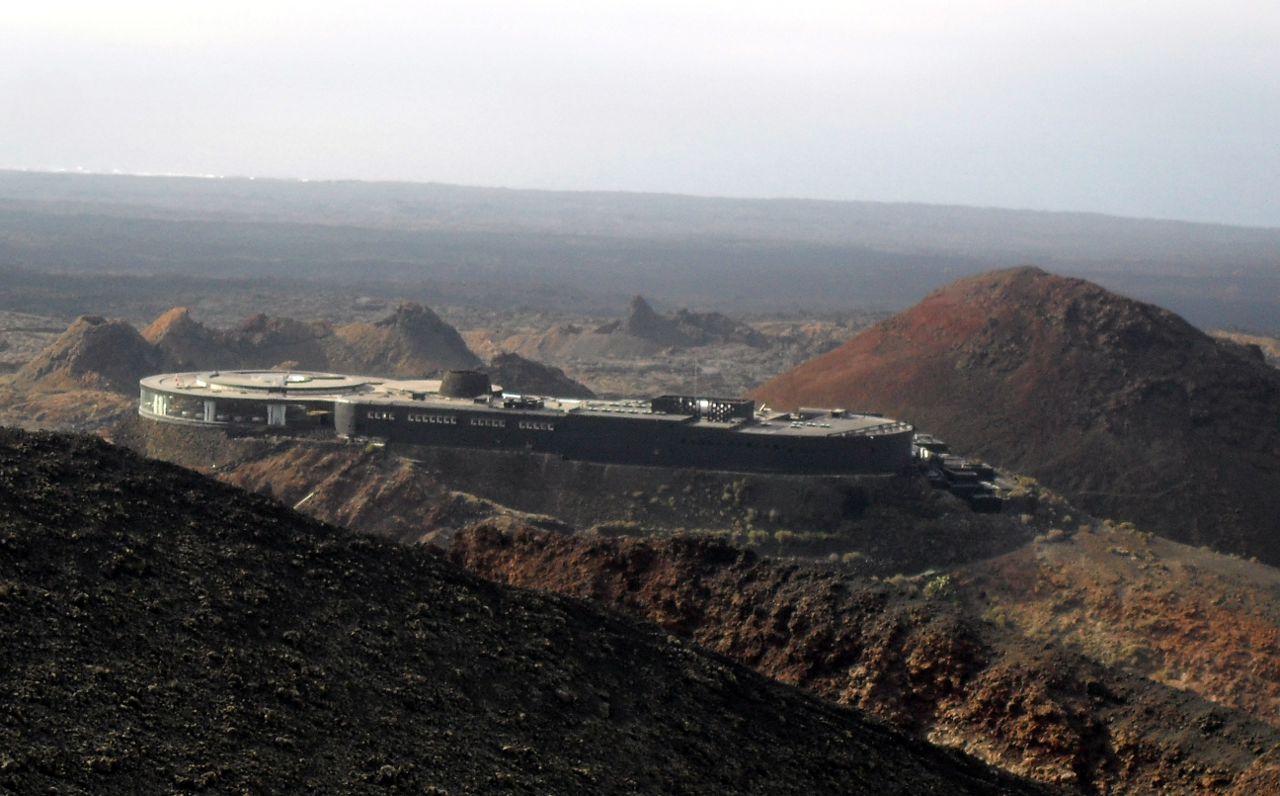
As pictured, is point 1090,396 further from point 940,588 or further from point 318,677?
point 318,677

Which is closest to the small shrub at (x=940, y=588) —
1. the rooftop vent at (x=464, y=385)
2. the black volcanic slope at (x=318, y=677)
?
the rooftop vent at (x=464, y=385)

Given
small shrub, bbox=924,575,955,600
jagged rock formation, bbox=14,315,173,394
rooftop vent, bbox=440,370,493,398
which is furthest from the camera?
jagged rock formation, bbox=14,315,173,394

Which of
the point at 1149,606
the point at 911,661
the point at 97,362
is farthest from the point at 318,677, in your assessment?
the point at 97,362

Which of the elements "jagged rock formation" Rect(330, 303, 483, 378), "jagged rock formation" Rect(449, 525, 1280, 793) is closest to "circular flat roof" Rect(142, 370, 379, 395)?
"jagged rock formation" Rect(330, 303, 483, 378)

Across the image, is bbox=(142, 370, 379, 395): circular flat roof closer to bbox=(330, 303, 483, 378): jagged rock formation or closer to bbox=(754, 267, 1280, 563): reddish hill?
bbox=(754, 267, 1280, 563): reddish hill

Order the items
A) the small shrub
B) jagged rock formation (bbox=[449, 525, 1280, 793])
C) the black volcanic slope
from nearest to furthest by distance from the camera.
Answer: the black volcanic slope, jagged rock formation (bbox=[449, 525, 1280, 793]), the small shrub

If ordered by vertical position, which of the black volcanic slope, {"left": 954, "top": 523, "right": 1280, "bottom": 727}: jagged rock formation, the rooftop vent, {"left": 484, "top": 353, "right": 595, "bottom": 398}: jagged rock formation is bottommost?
{"left": 954, "top": 523, "right": 1280, "bottom": 727}: jagged rock formation

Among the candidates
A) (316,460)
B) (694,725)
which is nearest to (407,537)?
(316,460)
